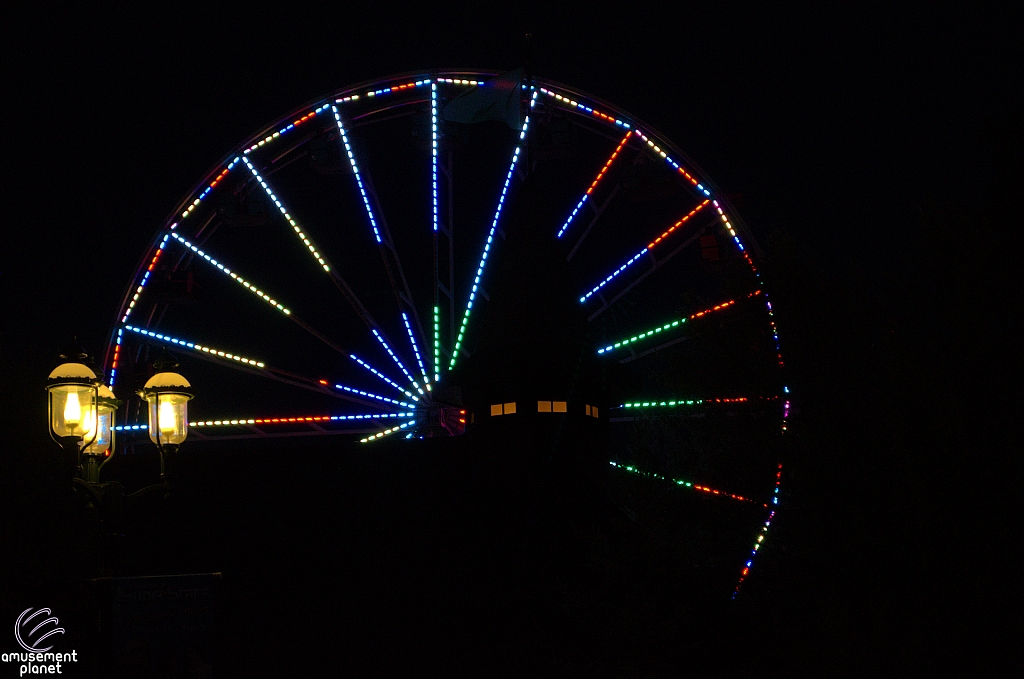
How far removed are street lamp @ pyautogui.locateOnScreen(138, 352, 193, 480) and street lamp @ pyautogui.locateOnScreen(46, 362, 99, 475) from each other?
0.56 m

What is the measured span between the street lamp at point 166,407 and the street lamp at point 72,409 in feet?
1.84

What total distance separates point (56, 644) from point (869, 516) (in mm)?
9879

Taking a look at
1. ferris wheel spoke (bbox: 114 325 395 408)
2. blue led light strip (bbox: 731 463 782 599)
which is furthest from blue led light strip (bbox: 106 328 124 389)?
blue led light strip (bbox: 731 463 782 599)

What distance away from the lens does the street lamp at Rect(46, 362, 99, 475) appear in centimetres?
913

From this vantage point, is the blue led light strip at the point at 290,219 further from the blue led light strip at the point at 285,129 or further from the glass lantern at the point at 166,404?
the glass lantern at the point at 166,404

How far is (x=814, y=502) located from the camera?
14891 mm

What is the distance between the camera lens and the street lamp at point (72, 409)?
9.13 meters

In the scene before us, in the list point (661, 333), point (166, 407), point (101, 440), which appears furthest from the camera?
point (661, 333)

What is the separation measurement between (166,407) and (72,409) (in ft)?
2.73

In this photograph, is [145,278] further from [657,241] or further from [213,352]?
[657,241]

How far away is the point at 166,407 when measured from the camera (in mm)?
9742

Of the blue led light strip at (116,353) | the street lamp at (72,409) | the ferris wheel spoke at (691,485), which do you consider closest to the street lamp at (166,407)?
the street lamp at (72,409)

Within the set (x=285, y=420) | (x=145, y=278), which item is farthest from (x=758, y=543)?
(x=145, y=278)

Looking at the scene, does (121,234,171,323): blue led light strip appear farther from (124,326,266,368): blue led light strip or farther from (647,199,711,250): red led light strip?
(647,199,711,250): red led light strip
